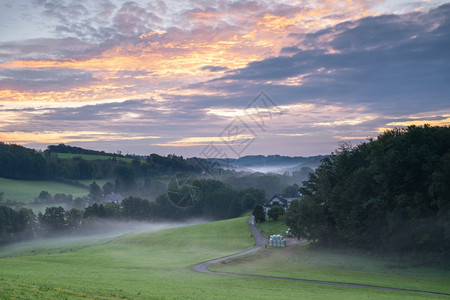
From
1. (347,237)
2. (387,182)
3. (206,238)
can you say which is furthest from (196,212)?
(387,182)

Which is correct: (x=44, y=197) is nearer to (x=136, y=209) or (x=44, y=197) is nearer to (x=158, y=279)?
(x=136, y=209)

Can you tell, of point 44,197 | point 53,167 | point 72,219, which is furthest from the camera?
point 53,167

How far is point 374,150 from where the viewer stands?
51562 mm

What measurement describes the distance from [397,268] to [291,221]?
21.7 m

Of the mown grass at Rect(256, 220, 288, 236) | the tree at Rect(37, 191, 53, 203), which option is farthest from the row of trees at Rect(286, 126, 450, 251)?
the tree at Rect(37, 191, 53, 203)

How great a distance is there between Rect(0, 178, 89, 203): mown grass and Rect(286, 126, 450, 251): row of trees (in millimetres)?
112908

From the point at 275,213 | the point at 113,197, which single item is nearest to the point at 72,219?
the point at 113,197

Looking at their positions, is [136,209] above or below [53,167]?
below

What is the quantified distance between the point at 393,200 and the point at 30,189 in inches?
5420

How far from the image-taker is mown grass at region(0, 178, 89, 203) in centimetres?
13512

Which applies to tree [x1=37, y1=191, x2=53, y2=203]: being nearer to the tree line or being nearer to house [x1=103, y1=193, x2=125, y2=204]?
the tree line

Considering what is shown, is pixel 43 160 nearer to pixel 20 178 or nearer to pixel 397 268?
pixel 20 178

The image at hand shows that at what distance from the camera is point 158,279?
32.9m

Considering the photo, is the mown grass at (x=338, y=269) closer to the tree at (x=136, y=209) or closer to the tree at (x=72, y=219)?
the tree at (x=72, y=219)
